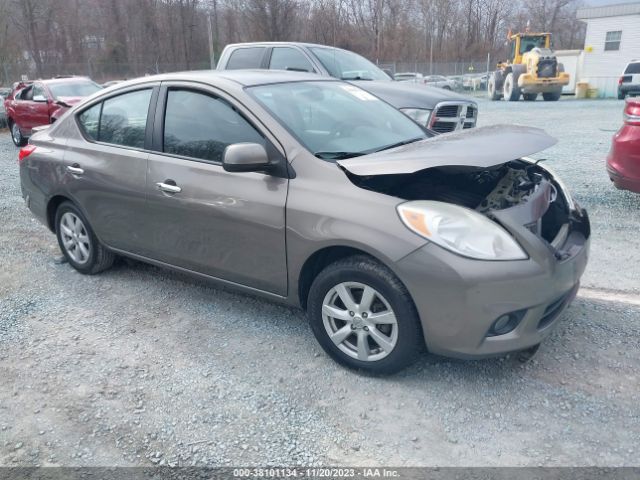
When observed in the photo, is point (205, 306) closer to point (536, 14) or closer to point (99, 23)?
point (99, 23)

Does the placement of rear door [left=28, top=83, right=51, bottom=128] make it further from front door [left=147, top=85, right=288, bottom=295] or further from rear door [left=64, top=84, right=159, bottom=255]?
front door [left=147, top=85, right=288, bottom=295]

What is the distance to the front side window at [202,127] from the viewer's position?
354 centimetres

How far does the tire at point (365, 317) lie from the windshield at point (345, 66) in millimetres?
5481

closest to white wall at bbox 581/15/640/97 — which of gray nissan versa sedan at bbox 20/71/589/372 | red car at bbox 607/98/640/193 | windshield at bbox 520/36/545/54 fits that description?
windshield at bbox 520/36/545/54

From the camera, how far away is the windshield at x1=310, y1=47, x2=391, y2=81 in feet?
26.4

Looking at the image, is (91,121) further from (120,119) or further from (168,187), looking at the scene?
(168,187)

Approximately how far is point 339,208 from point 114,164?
207 cm

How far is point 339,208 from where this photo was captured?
3033mm

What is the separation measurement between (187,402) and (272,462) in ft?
2.30

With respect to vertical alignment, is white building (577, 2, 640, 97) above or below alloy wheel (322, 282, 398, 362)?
above

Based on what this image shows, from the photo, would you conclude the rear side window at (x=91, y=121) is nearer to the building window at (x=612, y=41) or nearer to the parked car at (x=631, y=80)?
the parked car at (x=631, y=80)

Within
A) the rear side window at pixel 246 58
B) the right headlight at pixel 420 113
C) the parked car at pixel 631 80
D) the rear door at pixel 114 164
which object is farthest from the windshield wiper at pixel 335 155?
the parked car at pixel 631 80

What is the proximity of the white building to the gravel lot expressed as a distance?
27145 mm

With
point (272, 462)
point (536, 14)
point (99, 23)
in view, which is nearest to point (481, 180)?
point (272, 462)
